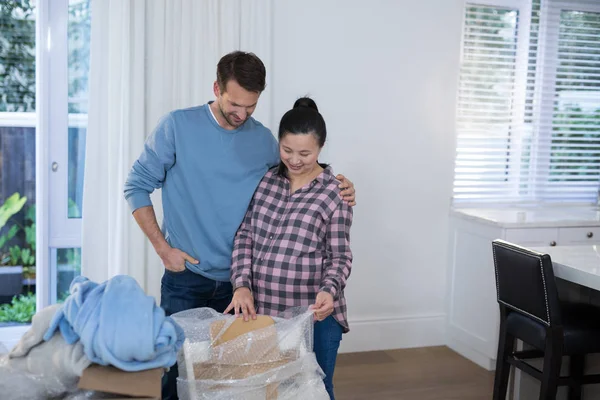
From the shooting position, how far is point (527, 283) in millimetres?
2443

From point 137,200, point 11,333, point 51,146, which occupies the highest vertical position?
point 51,146

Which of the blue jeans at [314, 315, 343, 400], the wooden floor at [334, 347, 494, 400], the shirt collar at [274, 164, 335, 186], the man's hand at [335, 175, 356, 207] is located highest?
the shirt collar at [274, 164, 335, 186]

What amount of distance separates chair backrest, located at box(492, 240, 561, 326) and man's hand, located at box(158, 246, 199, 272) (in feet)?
4.10

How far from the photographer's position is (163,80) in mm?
3291

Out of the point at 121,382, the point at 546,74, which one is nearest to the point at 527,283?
the point at 121,382

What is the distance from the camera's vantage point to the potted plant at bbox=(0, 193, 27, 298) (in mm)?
3580

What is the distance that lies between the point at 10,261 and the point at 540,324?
110 inches

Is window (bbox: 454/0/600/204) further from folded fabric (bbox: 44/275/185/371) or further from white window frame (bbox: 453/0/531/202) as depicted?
folded fabric (bbox: 44/275/185/371)

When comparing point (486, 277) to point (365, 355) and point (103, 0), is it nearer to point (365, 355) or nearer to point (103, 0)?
point (365, 355)

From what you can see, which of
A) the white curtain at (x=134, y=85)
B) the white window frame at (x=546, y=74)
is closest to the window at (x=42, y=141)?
the white curtain at (x=134, y=85)

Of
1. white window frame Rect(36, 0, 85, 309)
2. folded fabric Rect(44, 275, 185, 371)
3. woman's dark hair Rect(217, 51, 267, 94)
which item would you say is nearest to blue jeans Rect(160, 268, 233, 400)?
woman's dark hair Rect(217, 51, 267, 94)

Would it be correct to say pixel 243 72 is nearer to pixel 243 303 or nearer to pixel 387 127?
pixel 243 303

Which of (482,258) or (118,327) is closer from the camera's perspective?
(118,327)

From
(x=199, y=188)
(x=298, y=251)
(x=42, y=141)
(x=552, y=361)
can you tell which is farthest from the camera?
(x=42, y=141)
